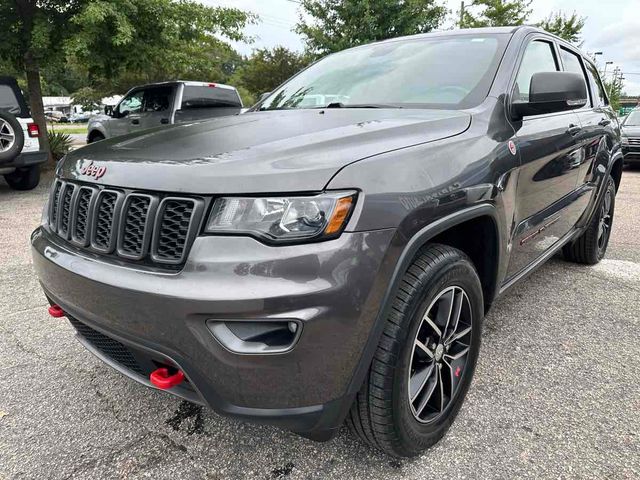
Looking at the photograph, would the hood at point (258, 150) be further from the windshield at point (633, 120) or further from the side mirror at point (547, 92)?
the windshield at point (633, 120)

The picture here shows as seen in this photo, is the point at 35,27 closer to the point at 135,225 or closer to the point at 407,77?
the point at 407,77

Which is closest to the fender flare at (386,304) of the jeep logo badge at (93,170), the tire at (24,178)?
the jeep logo badge at (93,170)

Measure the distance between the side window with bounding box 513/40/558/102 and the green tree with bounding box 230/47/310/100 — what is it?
71.4ft

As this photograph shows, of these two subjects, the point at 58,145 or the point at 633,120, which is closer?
the point at 58,145

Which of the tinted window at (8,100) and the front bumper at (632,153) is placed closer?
the tinted window at (8,100)

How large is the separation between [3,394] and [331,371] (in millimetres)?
Answer: 1883

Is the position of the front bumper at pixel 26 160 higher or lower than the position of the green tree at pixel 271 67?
lower

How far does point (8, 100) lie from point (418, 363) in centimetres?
796

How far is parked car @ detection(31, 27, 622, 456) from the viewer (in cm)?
139

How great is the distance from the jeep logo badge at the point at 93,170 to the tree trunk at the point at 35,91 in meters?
8.80

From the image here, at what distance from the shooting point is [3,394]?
2344 millimetres

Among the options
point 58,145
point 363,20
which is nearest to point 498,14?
point 363,20

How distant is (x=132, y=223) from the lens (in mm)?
1607

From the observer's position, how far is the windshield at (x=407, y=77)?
2375 millimetres
